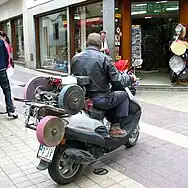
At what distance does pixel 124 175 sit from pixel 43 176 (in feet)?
3.04

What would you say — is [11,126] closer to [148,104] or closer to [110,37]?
[148,104]

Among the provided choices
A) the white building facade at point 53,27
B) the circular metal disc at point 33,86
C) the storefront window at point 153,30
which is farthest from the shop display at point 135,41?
the circular metal disc at point 33,86

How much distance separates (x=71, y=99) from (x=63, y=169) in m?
0.81

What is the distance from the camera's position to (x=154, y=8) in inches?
381

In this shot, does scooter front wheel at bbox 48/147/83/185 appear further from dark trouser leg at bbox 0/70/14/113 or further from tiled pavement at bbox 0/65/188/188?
dark trouser leg at bbox 0/70/14/113

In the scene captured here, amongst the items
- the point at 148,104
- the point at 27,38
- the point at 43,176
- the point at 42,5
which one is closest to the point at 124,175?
the point at 43,176

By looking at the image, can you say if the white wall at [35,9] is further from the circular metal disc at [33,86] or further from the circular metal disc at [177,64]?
the circular metal disc at [33,86]

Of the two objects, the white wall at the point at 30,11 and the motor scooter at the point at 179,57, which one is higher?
the white wall at the point at 30,11

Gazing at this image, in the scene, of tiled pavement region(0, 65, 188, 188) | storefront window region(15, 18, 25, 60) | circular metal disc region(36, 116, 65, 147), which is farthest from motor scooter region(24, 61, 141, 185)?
storefront window region(15, 18, 25, 60)

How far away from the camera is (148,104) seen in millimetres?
7180

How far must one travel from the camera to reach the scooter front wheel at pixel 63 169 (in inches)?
127

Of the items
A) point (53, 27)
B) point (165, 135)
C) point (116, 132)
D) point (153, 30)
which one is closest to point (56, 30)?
point (53, 27)

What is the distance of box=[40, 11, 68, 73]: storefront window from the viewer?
489 inches

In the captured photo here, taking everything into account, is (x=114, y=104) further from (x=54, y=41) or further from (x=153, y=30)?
(x=54, y=41)
